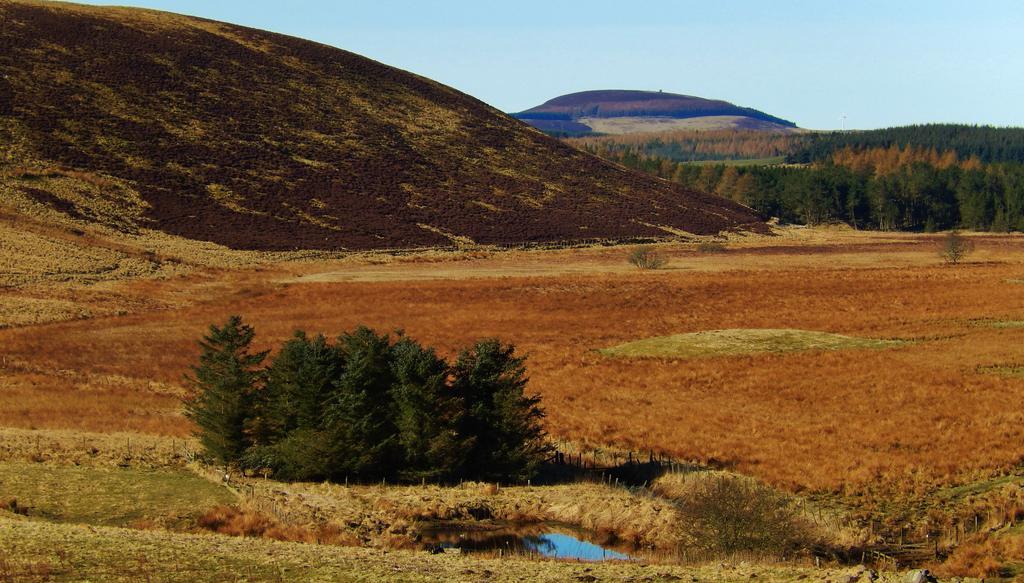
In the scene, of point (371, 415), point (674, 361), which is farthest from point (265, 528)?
point (674, 361)

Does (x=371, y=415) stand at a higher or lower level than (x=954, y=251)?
lower

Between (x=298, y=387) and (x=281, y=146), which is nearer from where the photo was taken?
(x=298, y=387)

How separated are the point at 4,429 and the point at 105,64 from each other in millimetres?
119701

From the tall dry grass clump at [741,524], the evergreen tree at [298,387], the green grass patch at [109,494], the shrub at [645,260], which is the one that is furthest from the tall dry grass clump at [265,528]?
the shrub at [645,260]

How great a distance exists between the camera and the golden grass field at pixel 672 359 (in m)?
29.1

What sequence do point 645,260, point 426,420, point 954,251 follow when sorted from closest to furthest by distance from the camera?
point 426,420
point 645,260
point 954,251

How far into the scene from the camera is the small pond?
22.5 m

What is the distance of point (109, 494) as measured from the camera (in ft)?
79.3

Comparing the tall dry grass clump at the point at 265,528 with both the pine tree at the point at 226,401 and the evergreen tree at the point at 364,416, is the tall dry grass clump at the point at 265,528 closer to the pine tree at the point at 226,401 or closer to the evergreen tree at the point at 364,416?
the evergreen tree at the point at 364,416

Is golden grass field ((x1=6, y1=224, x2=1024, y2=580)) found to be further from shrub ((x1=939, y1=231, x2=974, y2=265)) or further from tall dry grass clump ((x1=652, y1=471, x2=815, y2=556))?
shrub ((x1=939, y1=231, x2=974, y2=265))

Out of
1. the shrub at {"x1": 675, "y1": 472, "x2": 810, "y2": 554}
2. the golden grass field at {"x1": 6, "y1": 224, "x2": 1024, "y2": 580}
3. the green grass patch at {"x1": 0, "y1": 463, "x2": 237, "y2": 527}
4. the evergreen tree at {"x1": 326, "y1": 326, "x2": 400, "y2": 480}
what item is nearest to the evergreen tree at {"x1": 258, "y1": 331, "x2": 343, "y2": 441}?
the evergreen tree at {"x1": 326, "y1": 326, "x2": 400, "y2": 480}

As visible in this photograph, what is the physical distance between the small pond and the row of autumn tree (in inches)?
139

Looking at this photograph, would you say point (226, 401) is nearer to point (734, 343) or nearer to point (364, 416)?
point (364, 416)

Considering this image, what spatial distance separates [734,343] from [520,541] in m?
31.6
